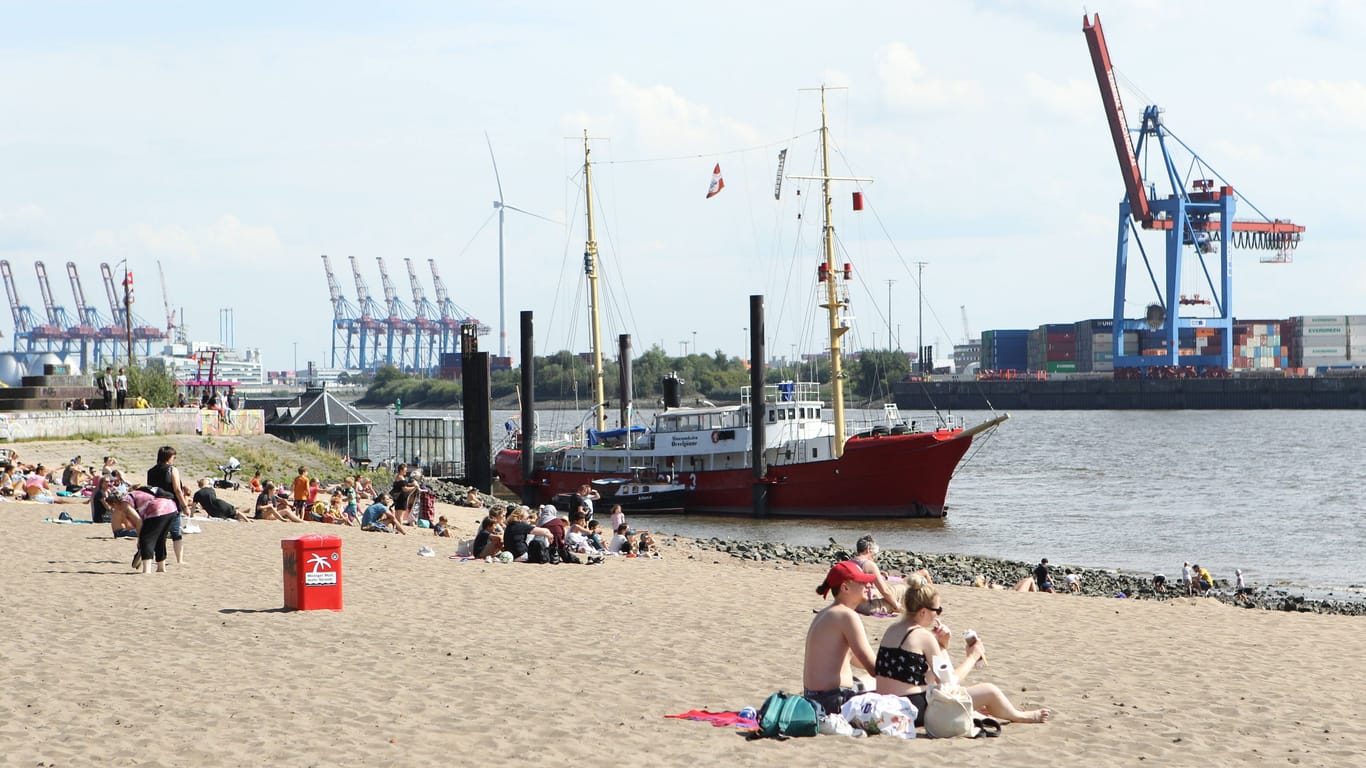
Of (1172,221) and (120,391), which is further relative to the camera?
(1172,221)

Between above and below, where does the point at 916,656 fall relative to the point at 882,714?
above

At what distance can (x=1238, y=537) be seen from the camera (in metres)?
35.2

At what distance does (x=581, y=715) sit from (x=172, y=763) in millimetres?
2676

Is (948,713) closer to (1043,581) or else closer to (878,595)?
(878,595)

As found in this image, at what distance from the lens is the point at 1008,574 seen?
26.6 metres

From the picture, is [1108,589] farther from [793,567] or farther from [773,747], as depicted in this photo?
[773,747]

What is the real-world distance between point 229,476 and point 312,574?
71.6 ft

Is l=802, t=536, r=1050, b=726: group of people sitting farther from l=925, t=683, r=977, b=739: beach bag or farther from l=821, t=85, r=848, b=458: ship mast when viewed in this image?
l=821, t=85, r=848, b=458: ship mast

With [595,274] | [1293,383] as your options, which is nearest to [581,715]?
[595,274]

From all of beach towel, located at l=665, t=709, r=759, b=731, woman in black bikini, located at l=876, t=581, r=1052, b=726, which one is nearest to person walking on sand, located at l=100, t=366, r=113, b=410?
beach towel, located at l=665, t=709, r=759, b=731

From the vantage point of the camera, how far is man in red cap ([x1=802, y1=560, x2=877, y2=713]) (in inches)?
370

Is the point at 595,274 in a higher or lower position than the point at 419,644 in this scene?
higher

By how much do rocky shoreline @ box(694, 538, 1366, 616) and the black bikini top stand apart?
42.2ft

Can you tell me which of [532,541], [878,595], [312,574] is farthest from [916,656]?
[532,541]
